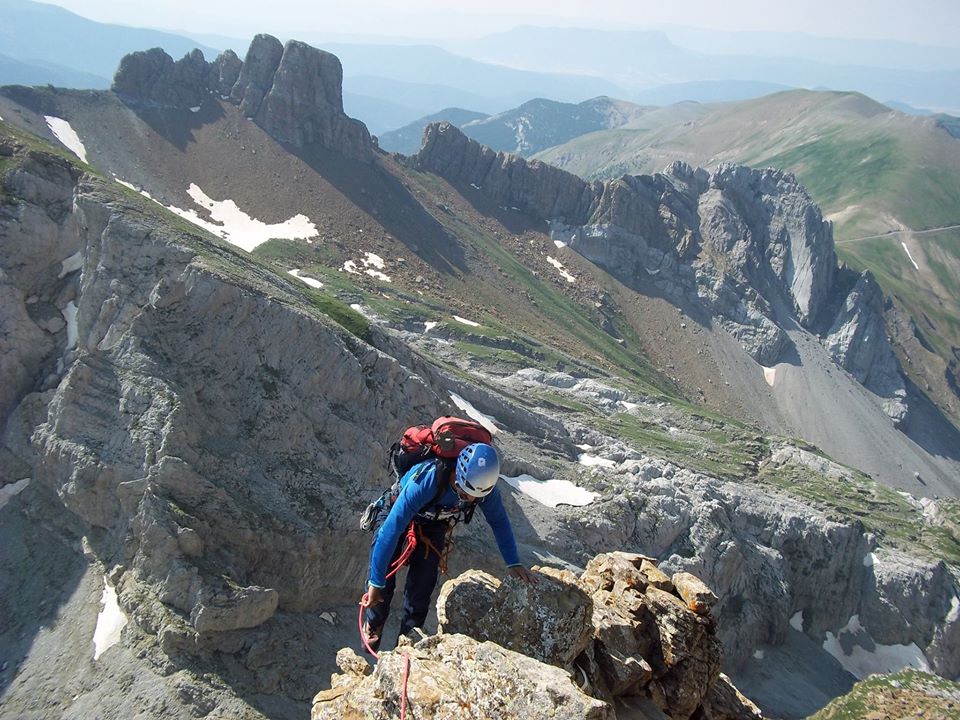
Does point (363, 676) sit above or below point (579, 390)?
above

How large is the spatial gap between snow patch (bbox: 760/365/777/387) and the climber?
163m

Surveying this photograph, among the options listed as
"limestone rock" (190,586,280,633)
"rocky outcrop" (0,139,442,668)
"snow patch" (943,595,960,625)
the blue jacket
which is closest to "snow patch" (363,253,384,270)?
"rocky outcrop" (0,139,442,668)

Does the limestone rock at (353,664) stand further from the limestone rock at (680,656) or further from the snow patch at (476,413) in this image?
the snow patch at (476,413)

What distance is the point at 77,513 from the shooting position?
3172 cm

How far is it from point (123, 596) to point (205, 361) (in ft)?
39.7

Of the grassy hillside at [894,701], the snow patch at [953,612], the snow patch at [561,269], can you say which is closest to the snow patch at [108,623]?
the grassy hillside at [894,701]

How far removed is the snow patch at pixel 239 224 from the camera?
128500 millimetres

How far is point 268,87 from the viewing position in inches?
6289

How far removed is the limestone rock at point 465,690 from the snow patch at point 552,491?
38648 mm

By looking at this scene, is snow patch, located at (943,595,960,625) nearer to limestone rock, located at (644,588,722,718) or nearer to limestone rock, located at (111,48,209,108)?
limestone rock, located at (644,588,722,718)

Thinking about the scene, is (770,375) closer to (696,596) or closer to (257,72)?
(257,72)

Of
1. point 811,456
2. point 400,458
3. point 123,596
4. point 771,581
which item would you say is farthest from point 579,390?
point 400,458

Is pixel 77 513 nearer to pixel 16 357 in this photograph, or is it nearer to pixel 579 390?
pixel 16 357

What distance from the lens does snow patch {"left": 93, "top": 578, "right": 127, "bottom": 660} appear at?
27.4 metres
